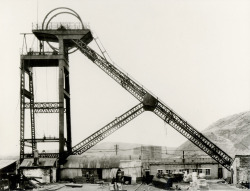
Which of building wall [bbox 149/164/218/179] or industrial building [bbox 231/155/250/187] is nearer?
industrial building [bbox 231/155/250/187]

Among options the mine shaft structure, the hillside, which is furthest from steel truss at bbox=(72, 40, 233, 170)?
the hillside

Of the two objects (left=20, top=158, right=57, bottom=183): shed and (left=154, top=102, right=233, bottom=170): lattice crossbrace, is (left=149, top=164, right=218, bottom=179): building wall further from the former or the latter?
(left=20, top=158, right=57, bottom=183): shed

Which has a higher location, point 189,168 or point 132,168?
point 132,168

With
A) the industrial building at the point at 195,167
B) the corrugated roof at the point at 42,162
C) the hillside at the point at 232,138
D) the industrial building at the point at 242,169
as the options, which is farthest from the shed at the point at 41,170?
the hillside at the point at 232,138

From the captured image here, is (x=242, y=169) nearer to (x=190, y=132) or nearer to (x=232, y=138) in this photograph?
(x=190, y=132)

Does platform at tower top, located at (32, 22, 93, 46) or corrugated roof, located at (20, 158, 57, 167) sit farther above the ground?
platform at tower top, located at (32, 22, 93, 46)

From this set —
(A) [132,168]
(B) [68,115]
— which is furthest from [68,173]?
(A) [132,168]
